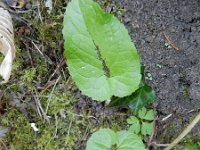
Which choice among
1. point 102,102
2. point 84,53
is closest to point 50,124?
point 102,102

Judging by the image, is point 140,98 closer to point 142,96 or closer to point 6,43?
point 142,96

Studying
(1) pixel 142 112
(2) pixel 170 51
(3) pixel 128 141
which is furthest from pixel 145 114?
(2) pixel 170 51

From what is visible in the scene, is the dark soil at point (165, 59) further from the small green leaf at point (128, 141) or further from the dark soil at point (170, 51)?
the small green leaf at point (128, 141)

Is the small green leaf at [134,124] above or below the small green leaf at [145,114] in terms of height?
below

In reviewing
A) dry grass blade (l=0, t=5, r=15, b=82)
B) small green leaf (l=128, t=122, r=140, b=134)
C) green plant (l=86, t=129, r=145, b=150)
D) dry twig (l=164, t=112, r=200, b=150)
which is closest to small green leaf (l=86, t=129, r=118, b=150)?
green plant (l=86, t=129, r=145, b=150)

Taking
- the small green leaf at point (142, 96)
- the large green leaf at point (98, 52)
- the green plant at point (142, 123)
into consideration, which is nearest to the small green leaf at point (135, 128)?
the green plant at point (142, 123)

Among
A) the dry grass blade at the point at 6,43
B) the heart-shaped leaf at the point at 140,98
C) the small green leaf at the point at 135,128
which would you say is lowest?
the small green leaf at the point at 135,128
